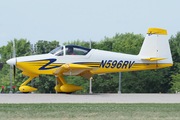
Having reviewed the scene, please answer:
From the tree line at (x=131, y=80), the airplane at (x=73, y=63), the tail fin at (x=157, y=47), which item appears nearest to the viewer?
the airplane at (x=73, y=63)

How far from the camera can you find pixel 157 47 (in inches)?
726

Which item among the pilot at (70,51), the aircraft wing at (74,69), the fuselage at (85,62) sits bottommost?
the aircraft wing at (74,69)

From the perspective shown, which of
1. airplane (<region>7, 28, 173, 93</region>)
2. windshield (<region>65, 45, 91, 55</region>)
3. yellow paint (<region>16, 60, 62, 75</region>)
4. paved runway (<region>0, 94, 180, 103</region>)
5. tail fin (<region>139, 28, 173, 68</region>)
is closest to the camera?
paved runway (<region>0, 94, 180, 103</region>)

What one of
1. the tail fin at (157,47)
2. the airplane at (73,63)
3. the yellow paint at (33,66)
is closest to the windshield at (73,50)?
the airplane at (73,63)

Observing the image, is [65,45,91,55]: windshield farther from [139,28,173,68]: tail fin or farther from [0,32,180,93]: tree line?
[0,32,180,93]: tree line

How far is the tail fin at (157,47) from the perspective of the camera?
60.4 ft

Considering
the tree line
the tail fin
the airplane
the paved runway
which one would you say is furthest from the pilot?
the tree line

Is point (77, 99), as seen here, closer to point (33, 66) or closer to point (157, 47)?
point (33, 66)

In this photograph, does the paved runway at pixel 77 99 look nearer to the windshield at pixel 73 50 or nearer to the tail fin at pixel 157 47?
the windshield at pixel 73 50

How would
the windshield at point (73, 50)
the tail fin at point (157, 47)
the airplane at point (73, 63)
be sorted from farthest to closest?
the tail fin at point (157, 47)
the windshield at point (73, 50)
the airplane at point (73, 63)

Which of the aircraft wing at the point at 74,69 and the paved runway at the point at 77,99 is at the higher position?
the aircraft wing at the point at 74,69

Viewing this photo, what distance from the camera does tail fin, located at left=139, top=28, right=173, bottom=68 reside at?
1842cm

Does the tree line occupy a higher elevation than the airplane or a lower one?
lower

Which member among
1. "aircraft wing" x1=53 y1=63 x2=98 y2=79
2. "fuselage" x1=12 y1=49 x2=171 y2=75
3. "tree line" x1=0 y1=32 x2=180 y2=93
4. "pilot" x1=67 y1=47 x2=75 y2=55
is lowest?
"tree line" x1=0 y1=32 x2=180 y2=93
